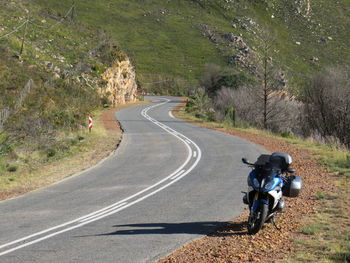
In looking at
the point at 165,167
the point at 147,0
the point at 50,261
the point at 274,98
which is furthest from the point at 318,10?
the point at 50,261

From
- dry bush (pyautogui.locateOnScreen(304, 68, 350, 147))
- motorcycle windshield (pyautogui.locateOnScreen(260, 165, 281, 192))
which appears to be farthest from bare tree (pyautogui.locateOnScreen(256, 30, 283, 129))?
motorcycle windshield (pyautogui.locateOnScreen(260, 165, 281, 192))

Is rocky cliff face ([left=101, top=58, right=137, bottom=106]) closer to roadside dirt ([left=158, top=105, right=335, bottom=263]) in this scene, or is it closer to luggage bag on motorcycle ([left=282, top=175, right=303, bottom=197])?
roadside dirt ([left=158, top=105, right=335, bottom=263])

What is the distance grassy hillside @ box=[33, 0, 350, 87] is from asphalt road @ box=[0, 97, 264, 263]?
62337 mm

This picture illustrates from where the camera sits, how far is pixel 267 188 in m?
7.42

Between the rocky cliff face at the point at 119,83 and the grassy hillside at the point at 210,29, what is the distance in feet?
78.3

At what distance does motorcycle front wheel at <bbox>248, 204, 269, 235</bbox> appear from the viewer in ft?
24.4

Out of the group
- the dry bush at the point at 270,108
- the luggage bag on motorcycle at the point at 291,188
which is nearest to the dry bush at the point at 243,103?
the dry bush at the point at 270,108

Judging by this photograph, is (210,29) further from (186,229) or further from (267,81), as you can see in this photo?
(186,229)

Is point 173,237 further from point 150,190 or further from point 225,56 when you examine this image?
point 225,56

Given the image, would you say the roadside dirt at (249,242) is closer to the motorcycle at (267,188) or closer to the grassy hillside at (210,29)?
the motorcycle at (267,188)

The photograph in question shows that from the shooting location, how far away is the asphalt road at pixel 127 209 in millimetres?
7203

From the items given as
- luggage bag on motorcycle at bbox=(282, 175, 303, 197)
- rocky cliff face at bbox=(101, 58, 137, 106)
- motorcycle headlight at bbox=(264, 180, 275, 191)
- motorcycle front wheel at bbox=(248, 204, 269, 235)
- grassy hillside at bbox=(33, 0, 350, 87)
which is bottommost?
motorcycle front wheel at bbox=(248, 204, 269, 235)

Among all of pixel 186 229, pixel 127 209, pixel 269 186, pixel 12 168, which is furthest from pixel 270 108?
pixel 269 186

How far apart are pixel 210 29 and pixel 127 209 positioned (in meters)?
95.1
